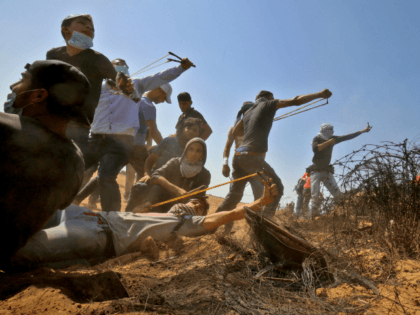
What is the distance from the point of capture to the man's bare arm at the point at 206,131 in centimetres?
573

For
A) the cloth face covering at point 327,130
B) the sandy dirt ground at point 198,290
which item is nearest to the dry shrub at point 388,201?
the sandy dirt ground at point 198,290

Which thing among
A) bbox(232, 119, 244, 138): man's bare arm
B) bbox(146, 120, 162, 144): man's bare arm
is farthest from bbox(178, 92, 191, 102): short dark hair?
bbox(232, 119, 244, 138): man's bare arm

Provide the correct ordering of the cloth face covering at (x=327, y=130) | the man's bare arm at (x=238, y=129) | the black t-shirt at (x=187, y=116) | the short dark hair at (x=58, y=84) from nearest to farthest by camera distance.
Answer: the short dark hair at (x=58, y=84) < the man's bare arm at (x=238, y=129) < the black t-shirt at (x=187, y=116) < the cloth face covering at (x=327, y=130)

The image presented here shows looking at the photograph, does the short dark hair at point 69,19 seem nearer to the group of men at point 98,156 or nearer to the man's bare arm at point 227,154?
the group of men at point 98,156

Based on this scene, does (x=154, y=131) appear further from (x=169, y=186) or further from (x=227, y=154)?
(x=169, y=186)

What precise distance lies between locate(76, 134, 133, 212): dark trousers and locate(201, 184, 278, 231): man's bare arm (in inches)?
51.1

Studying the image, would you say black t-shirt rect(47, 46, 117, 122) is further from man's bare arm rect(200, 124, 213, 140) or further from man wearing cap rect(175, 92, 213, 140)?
man's bare arm rect(200, 124, 213, 140)

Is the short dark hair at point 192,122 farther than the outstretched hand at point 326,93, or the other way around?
the short dark hair at point 192,122

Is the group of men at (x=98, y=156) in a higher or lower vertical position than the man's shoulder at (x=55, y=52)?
lower

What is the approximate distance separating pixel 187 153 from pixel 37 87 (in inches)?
121

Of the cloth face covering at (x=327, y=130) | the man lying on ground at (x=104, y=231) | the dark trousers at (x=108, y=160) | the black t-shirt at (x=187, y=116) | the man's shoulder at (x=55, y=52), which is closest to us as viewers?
the man lying on ground at (x=104, y=231)

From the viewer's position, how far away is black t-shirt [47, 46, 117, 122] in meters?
3.10

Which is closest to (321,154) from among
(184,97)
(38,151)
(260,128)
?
(260,128)

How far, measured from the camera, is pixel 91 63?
10.4 feet
